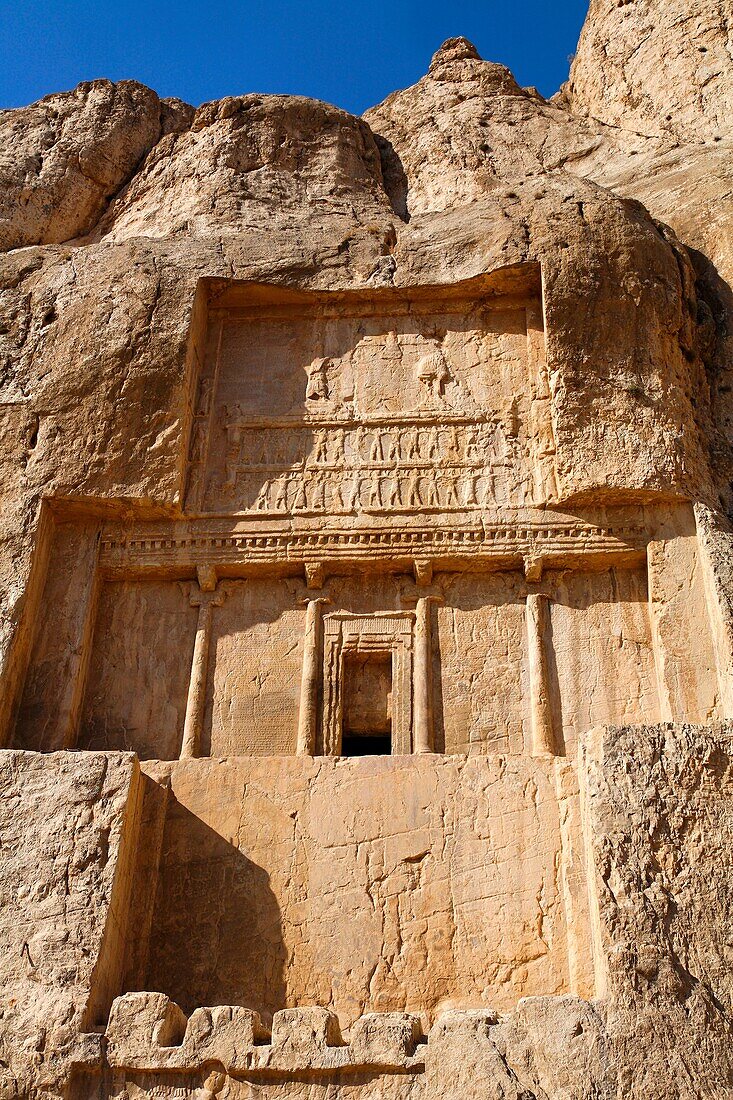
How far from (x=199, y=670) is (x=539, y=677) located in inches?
107

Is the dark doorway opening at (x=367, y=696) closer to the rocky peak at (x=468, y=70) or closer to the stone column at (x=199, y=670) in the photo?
the stone column at (x=199, y=670)

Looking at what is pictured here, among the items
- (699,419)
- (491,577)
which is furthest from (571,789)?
(699,419)

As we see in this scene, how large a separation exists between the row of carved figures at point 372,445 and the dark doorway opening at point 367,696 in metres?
1.76

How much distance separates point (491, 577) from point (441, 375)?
2.05 metres

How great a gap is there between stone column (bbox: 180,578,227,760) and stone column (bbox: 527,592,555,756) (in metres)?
2.58

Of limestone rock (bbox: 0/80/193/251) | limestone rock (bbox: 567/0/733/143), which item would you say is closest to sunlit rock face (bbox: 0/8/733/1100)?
limestone rock (bbox: 0/80/193/251)

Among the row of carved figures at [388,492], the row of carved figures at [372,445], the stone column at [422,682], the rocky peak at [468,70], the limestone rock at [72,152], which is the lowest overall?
the stone column at [422,682]

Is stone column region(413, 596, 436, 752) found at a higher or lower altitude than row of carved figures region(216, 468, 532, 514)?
lower

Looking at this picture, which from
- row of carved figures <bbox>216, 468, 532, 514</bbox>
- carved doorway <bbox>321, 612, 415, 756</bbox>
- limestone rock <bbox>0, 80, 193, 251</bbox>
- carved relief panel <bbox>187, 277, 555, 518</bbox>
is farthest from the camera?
limestone rock <bbox>0, 80, 193, 251</bbox>

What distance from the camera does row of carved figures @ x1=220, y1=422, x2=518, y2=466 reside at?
9.64m

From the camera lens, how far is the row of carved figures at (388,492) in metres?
9.35

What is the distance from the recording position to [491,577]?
30.3 feet

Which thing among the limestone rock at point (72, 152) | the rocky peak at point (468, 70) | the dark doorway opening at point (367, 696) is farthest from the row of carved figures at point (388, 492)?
the rocky peak at point (468, 70)

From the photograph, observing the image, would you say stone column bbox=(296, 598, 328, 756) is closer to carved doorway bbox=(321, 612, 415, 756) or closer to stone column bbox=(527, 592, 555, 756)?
carved doorway bbox=(321, 612, 415, 756)
